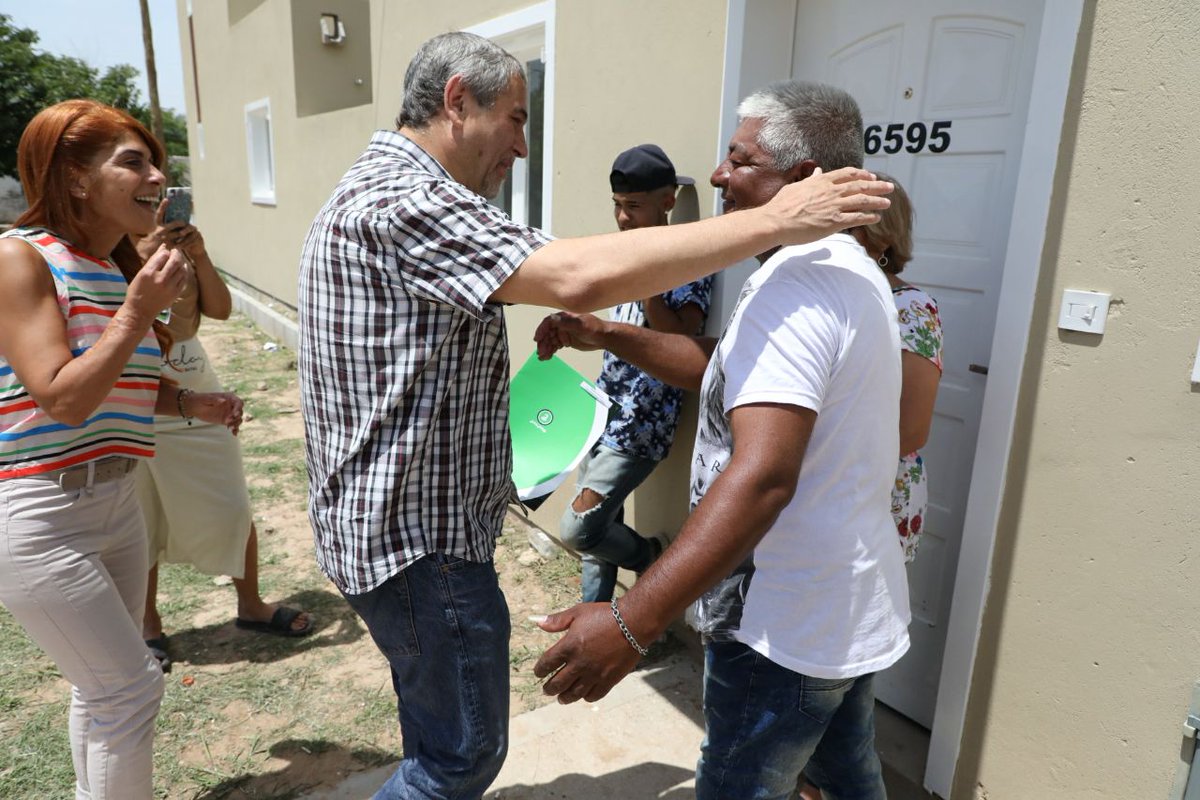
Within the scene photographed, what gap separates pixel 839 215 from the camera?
1.27 meters

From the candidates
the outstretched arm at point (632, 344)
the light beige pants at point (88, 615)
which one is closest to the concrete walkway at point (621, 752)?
the light beige pants at point (88, 615)

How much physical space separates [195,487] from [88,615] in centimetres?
147

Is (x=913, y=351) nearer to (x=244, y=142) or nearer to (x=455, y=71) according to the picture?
(x=455, y=71)

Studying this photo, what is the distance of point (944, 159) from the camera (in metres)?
2.44

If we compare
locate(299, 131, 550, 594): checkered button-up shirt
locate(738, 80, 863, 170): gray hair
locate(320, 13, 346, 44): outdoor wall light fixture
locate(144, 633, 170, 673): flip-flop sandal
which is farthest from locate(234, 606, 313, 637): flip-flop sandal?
locate(320, 13, 346, 44): outdoor wall light fixture

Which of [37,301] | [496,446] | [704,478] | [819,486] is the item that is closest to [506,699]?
[496,446]

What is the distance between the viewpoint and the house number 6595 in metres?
2.43

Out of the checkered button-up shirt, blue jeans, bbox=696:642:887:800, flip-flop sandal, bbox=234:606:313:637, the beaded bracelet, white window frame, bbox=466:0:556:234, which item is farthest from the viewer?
white window frame, bbox=466:0:556:234

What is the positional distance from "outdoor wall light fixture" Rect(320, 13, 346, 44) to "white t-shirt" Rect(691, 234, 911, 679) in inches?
382

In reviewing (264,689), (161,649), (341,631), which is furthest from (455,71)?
(161,649)

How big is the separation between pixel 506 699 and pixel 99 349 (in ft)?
3.93

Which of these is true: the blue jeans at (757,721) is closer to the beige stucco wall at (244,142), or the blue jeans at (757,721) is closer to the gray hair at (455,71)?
the gray hair at (455,71)

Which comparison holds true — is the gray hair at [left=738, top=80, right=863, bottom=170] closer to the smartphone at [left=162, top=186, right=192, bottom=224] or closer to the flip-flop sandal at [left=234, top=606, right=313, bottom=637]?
the smartphone at [left=162, top=186, right=192, bottom=224]

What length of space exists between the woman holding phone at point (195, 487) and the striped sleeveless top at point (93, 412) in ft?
3.49
